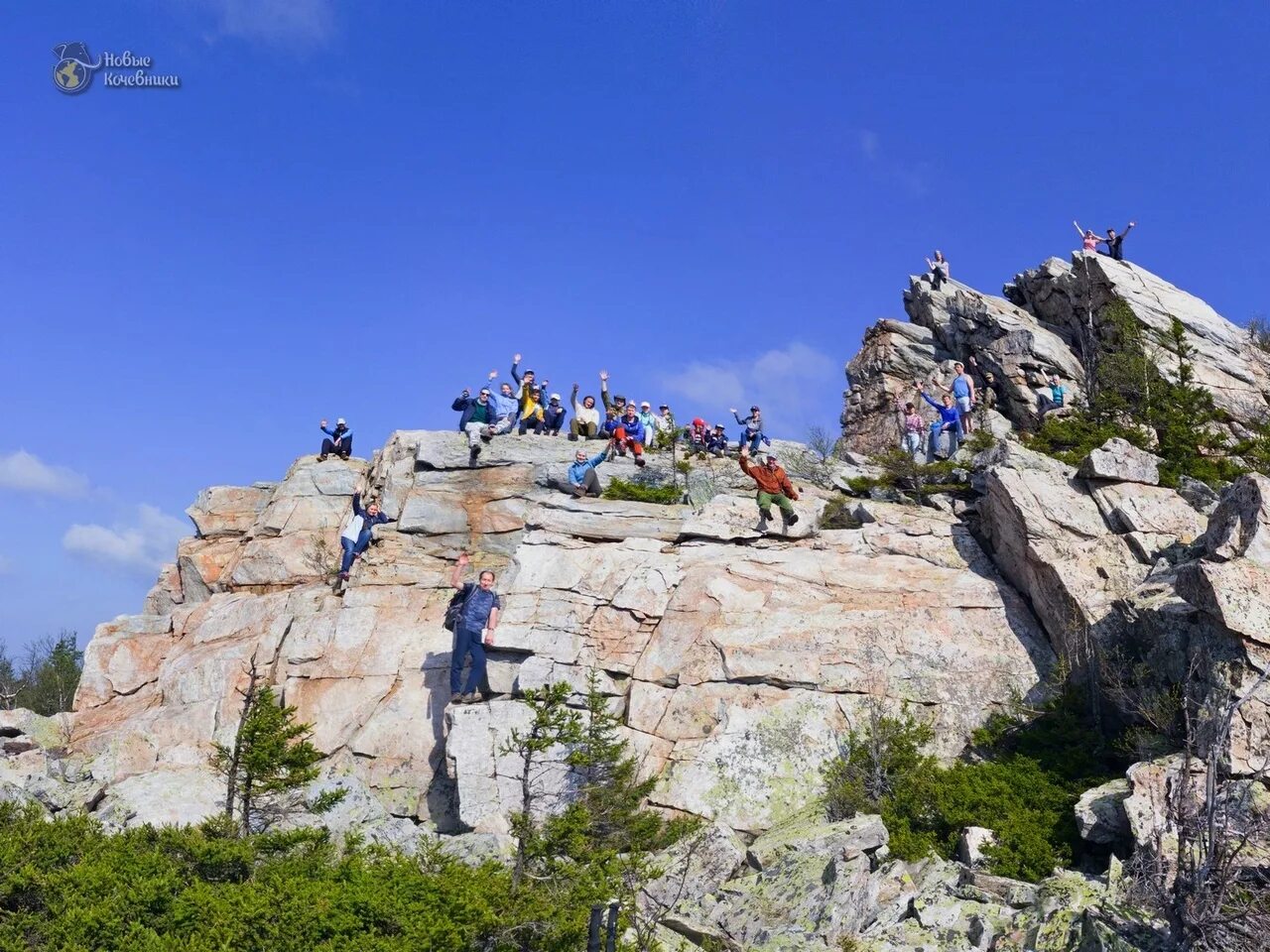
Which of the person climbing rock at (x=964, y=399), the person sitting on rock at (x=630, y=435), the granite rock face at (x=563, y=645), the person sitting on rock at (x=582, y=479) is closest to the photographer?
the granite rock face at (x=563, y=645)

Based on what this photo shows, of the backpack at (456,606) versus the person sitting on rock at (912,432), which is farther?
the person sitting on rock at (912,432)

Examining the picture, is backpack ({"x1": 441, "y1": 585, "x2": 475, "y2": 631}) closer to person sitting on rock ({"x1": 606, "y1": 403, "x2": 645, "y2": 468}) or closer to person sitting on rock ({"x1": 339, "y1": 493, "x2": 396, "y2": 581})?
person sitting on rock ({"x1": 339, "y1": 493, "x2": 396, "y2": 581})

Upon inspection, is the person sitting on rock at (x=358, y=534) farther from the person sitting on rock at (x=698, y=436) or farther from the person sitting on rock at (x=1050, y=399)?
the person sitting on rock at (x=1050, y=399)

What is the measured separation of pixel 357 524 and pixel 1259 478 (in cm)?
1932

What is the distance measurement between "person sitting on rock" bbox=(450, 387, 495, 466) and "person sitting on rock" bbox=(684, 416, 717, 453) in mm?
6136

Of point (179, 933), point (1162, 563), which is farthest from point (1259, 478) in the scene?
point (179, 933)

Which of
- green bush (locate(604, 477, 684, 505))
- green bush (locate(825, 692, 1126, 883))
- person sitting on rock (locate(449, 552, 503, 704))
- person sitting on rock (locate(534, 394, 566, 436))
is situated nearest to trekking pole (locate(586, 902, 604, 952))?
green bush (locate(825, 692, 1126, 883))

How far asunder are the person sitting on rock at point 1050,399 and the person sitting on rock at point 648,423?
505 inches

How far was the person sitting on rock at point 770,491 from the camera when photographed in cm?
2270

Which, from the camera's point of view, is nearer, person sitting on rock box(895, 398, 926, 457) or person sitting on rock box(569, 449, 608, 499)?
person sitting on rock box(569, 449, 608, 499)

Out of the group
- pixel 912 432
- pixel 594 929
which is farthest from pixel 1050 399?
pixel 594 929

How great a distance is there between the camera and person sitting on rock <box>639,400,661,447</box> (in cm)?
2962

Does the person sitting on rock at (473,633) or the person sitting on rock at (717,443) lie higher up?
the person sitting on rock at (717,443)

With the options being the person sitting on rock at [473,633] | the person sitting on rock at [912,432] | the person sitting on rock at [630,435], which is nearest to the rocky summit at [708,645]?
the person sitting on rock at [473,633]
